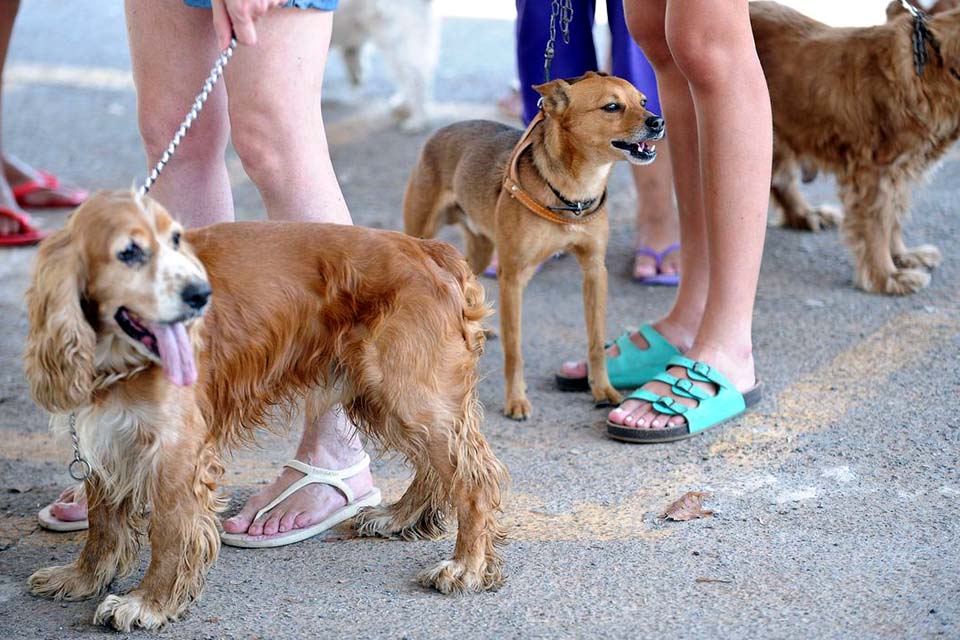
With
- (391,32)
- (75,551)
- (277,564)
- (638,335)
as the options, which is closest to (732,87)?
(638,335)

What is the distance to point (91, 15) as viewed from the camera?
34.0 ft

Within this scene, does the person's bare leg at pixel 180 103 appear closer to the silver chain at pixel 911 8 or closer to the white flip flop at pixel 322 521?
the white flip flop at pixel 322 521

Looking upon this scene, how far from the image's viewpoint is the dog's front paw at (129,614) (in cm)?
256

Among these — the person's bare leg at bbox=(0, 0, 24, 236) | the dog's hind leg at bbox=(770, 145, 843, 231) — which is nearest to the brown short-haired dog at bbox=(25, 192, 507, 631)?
the dog's hind leg at bbox=(770, 145, 843, 231)

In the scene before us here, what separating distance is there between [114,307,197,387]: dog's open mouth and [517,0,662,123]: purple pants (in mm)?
2532

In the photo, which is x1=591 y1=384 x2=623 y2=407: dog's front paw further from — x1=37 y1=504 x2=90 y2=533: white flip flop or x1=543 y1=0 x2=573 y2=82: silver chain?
x1=37 y1=504 x2=90 y2=533: white flip flop

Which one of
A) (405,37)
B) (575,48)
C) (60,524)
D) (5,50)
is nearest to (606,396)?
(575,48)

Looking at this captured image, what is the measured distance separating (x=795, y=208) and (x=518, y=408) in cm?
234

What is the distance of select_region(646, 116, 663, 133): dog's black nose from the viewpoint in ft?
12.5

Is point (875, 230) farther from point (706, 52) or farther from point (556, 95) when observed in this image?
point (706, 52)

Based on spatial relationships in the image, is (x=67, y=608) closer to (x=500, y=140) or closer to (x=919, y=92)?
(x=500, y=140)

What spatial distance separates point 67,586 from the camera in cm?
275

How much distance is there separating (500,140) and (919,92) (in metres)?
1.80

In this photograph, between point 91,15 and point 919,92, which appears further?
point 91,15
